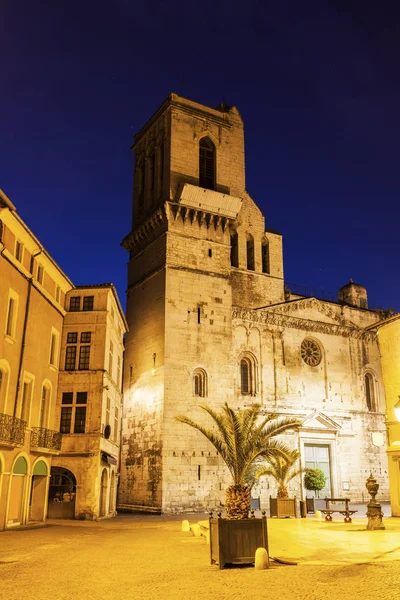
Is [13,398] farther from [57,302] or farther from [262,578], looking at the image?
[262,578]

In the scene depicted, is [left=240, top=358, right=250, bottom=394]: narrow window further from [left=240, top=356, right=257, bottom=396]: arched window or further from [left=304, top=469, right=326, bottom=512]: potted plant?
[left=304, top=469, right=326, bottom=512]: potted plant

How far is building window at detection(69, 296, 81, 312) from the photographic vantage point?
2705 cm

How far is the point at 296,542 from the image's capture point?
48.0ft

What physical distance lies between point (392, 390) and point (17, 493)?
1588 cm

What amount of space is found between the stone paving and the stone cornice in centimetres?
1943

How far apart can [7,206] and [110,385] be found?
488 inches

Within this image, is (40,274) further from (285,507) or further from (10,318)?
(285,507)

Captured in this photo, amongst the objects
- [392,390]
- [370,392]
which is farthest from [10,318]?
[370,392]

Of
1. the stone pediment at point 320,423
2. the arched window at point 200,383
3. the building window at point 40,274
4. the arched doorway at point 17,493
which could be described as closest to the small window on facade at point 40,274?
the building window at point 40,274

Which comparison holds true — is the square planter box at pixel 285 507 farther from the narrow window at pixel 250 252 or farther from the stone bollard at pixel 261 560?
the narrow window at pixel 250 252

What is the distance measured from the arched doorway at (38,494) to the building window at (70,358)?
4716 millimetres

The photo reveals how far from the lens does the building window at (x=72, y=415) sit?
25039mm

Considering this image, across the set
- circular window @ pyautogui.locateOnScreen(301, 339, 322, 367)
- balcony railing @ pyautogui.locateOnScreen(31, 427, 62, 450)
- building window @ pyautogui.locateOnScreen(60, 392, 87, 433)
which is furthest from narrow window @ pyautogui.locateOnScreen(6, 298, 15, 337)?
circular window @ pyautogui.locateOnScreen(301, 339, 322, 367)

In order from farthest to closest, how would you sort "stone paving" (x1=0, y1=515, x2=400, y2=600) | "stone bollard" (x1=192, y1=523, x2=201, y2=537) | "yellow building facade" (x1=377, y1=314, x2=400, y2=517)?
1. "yellow building facade" (x1=377, y1=314, x2=400, y2=517)
2. "stone bollard" (x1=192, y1=523, x2=201, y2=537)
3. "stone paving" (x1=0, y1=515, x2=400, y2=600)
